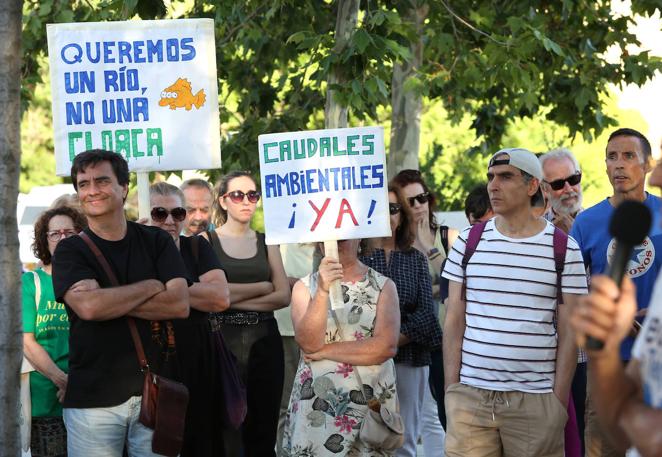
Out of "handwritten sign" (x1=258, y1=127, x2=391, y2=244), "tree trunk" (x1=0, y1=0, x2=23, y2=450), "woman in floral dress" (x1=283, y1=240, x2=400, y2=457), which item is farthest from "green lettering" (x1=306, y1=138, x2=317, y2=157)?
"tree trunk" (x1=0, y1=0, x2=23, y2=450)

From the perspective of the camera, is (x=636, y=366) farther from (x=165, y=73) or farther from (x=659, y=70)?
(x=659, y=70)

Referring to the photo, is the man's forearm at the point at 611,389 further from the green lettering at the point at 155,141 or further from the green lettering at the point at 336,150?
the green lettering at the point at 155,141

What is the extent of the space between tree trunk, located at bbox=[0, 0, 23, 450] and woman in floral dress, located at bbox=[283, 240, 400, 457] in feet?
5.41

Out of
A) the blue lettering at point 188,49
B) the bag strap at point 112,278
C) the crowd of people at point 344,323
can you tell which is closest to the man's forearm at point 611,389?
the crowd of people at point 344,323

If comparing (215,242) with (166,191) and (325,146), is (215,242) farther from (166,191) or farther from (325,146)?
(325,146)

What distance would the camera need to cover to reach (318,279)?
7.06 metres

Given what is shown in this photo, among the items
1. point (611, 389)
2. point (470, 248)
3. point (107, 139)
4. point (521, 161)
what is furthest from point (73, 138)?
point (611, 389)

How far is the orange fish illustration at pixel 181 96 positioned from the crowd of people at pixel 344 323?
2.27ft

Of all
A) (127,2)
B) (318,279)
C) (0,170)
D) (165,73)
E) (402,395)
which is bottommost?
(402,395)

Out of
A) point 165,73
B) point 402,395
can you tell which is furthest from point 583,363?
point 165,73

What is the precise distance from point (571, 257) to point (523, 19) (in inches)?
302

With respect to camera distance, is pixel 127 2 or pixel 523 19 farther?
pixel 523 19

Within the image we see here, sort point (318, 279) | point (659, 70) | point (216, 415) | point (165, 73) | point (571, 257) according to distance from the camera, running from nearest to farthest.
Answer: point (571, 257) → point (318, 279) → point (216, 415) → point (165, 73) → point (659, 70)

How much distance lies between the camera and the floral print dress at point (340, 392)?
277 inches
